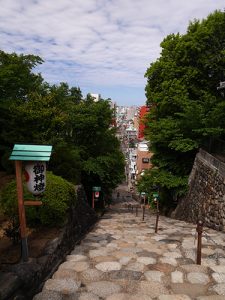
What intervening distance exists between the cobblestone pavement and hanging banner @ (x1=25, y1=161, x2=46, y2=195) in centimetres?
173

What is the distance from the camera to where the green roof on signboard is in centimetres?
596

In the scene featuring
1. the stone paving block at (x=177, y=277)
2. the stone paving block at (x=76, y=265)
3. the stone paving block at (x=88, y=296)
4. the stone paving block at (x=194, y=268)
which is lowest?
the stone paving block at (x=194, y=268)

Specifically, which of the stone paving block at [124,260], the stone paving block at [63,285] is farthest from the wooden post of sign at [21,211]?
the stone paving block at [124,260]

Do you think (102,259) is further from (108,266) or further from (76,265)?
(76,265)

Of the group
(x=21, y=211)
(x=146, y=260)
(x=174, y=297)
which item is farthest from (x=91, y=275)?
(x=21, y=211)

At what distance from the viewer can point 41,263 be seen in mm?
6059

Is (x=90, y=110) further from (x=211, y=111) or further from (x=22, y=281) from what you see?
(x=22, y=281)

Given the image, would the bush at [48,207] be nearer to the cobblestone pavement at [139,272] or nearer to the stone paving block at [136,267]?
the cobblestone pavement at [139,272]

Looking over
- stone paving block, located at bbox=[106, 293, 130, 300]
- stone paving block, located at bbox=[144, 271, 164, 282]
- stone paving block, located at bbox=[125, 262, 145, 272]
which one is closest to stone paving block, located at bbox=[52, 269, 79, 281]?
stone paving block, located at bbox=[106, 293, 130, 300]

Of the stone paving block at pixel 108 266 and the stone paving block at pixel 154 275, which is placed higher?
the stone paving block at pixel 108 266

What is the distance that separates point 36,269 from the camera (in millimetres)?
5738

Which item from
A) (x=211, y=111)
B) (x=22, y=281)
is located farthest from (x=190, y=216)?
(x=22, y=281)

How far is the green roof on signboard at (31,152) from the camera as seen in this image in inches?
235

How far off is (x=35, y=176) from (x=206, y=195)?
10.1 meters
